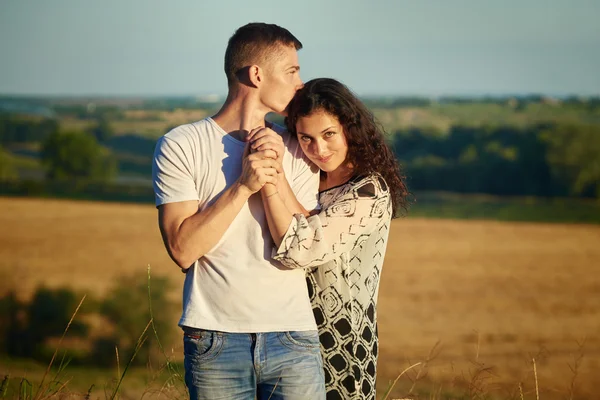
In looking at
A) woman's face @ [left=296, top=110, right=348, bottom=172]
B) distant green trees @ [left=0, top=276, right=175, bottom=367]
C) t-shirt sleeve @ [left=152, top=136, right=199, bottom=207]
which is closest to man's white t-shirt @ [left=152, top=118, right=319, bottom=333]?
t-shirt sleeve @ [left=152, top=136, right=199, bottom=207]

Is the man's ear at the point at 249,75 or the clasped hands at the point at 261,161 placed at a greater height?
the man's ear at the point at 249,75

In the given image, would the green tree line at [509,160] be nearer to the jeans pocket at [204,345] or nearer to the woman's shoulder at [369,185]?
the woman's shoulder at [369,185]

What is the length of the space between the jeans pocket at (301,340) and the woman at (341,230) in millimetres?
A: 168

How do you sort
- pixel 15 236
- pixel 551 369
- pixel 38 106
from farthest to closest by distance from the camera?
pixel 38 106, pixel 15 236, pixel 551 369

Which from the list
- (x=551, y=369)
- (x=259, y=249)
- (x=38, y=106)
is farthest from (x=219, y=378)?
(x=38, y=106)

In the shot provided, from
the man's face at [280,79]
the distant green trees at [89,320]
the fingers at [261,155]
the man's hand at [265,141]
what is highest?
the man's face at [280,79]

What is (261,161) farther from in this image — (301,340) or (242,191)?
(301,340)

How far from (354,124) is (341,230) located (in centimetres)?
53

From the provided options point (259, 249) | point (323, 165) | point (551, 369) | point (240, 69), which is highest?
point (240, 69)

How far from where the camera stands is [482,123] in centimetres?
7981

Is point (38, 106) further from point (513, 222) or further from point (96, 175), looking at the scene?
point (513, 222)

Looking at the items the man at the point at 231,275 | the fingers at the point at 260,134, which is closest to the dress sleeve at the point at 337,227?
the man at the point at 231,275

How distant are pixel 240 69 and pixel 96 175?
68.8 meters

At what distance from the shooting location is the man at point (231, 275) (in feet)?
8.72
